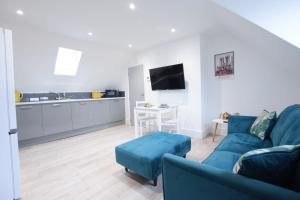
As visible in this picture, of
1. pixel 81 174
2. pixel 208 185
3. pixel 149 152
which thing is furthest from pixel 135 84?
pixel 208 185

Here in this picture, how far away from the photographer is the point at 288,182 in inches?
32.0

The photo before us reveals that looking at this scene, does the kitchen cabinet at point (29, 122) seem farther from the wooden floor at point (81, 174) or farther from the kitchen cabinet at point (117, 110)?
the kitchen cabinet at point (117, 110)

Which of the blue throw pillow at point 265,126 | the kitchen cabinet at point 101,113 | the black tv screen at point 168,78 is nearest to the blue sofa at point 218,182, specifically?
the blue throw pillow at point 265,126

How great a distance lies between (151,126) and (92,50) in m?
2.67

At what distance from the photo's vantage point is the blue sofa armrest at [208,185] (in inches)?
27.8

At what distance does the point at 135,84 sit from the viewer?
16.9 ft

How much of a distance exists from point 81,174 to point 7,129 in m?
1.09

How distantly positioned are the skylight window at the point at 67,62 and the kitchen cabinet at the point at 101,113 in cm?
113

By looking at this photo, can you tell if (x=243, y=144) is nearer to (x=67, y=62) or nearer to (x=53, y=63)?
(x=53, y=63)

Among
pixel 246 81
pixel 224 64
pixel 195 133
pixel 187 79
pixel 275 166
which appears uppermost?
pixel 224 64

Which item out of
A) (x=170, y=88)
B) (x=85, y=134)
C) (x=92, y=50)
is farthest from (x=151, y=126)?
(x=92, y=50)

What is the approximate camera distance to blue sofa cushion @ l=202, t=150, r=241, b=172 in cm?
138

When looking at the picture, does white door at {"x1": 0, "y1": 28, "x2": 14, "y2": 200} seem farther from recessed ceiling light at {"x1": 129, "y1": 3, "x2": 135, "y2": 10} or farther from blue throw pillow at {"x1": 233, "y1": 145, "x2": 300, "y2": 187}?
blue throw pillow at {"x1": 233, "y1": 145, "x2": 300, "y2": 187}

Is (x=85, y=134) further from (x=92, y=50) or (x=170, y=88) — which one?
(x=170, y=88)
